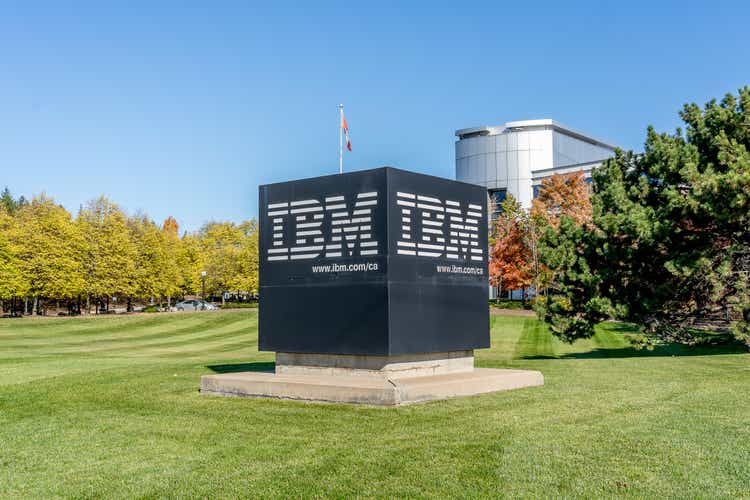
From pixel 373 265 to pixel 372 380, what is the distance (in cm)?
203

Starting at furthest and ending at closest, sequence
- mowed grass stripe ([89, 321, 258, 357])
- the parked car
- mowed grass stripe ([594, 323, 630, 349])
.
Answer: the parked car → mowed grass stripe ([89, 321, 258, 357]) → mowed grass stripe ([594, 323, 630, 349])

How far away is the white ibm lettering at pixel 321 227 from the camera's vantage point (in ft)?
41.3

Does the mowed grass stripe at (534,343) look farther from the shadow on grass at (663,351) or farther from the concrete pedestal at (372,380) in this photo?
the concrete pedestal at (372,380)

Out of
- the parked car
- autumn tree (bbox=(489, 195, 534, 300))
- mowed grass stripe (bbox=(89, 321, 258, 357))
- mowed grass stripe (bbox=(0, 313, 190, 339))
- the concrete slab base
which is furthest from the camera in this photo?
the parked car

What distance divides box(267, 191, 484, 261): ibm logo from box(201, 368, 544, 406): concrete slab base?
2.28m

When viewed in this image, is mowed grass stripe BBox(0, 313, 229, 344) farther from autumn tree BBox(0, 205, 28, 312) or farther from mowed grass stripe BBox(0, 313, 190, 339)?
autumn tree BBox(0, 205, 28, 312)

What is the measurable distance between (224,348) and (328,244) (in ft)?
69.8

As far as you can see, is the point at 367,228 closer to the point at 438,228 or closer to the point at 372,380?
the point at 438,228

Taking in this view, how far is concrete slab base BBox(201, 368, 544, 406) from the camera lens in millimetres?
11000

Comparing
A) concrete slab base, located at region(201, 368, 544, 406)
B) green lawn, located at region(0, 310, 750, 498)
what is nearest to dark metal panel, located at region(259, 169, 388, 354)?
concrete slab base, located at region(201, 368, 544, 406)

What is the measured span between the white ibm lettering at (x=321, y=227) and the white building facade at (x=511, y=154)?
79147 mm

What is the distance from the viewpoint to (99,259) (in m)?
64.8

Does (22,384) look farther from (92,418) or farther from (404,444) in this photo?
(404,444)

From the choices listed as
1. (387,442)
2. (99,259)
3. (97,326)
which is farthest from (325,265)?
(99,259)
